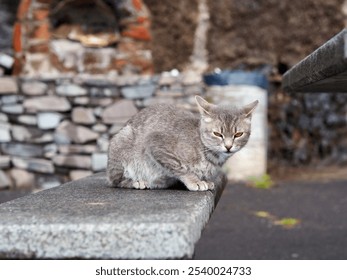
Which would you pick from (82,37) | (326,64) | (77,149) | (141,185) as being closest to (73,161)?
(77,149)

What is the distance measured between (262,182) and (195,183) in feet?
15.1

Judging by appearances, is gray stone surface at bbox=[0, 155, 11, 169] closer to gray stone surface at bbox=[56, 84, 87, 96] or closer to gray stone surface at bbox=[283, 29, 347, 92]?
gray stone surface at bbox=[56, 84, 87, 96]

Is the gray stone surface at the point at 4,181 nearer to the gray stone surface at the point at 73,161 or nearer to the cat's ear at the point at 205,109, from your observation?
the gray stone surface at the point at 73,161

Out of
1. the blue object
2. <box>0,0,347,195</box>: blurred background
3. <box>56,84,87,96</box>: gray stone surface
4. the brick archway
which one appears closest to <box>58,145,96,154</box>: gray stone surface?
<box>0,0,347,195</box>: blurred background

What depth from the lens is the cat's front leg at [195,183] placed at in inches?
106

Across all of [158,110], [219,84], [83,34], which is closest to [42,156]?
[83,34]

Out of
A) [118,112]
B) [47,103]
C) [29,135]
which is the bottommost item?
[29,135]

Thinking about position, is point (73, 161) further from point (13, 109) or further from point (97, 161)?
point (13, 109)

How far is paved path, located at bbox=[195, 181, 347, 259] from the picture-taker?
4543mm

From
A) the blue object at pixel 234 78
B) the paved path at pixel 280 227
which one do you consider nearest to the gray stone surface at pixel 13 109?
the blue object at pixel 234 78

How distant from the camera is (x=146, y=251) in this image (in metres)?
1.68

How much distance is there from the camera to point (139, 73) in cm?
790

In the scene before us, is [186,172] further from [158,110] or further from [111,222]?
[111,222]

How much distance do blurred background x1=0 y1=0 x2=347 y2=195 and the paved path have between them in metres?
0.92
